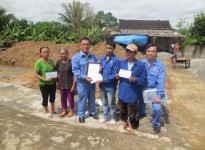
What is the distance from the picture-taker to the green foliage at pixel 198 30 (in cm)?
1908

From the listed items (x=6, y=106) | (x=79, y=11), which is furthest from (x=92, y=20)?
(x=6, y=106)

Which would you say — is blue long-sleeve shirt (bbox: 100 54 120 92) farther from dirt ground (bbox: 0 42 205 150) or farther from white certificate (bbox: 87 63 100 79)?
dirt ground (bbox: 0 42 205 150)

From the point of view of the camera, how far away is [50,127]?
179 inches

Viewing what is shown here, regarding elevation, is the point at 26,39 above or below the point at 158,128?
above

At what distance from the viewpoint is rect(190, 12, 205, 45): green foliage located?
62.6 ft

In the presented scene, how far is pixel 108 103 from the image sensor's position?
15.3ft

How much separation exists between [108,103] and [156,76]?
106 cm

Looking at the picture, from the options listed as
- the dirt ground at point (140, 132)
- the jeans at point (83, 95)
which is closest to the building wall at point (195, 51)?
the dirt ground at point (140, 132)

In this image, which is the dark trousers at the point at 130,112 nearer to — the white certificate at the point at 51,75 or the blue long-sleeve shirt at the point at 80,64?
the blue long-sleeve shirt at the point at 80,64

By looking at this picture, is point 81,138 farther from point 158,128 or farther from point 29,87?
point 29,87

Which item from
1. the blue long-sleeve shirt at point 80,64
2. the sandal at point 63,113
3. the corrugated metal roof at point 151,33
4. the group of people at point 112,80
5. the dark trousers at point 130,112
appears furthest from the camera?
the corrugated metal roof at point 151,33

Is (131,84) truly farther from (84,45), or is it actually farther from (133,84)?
(84,45)

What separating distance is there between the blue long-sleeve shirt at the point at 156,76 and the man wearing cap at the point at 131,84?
1.16 ft

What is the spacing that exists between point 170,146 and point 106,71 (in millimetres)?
1742
